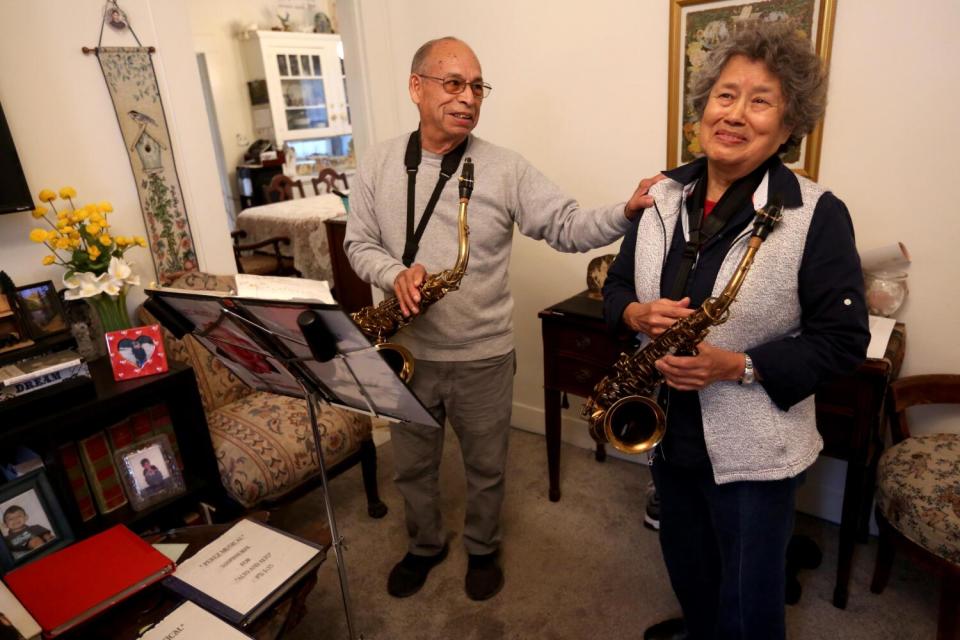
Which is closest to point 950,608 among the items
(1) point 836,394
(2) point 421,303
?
(1) point 836,394

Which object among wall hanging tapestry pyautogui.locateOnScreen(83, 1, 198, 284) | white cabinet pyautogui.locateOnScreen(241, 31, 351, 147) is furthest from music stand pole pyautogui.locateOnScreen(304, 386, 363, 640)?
white cabinet pyautogui.locateOnScreen(241, 31, 351, 147)

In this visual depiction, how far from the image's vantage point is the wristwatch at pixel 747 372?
1168 mm

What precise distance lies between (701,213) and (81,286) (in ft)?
→ 6.26

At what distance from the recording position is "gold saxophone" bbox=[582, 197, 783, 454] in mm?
1139

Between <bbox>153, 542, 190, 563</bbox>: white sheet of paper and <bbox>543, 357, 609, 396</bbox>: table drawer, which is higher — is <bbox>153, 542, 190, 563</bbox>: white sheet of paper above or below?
below

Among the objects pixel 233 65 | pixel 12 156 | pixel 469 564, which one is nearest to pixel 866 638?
pixel 469 564

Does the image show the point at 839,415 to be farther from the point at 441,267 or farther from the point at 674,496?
the point at 441,267

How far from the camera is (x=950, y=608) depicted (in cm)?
156

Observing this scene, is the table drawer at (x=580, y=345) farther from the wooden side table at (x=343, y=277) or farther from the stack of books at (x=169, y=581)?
the wooden side table at (x=343, y=277)

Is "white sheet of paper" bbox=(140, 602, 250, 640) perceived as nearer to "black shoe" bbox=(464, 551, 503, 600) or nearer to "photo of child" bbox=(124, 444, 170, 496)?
"photo of child" bbox=(124, 444, 170, 496)

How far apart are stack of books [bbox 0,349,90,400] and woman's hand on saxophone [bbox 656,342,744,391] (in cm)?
168

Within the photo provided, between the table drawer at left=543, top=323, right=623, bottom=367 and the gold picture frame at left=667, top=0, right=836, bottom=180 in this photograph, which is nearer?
the gold picture frame at left=667, top=0, right=836, bottom=180

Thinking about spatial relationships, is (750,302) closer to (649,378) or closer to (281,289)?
(649,378)

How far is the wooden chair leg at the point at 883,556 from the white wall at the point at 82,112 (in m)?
2.68
